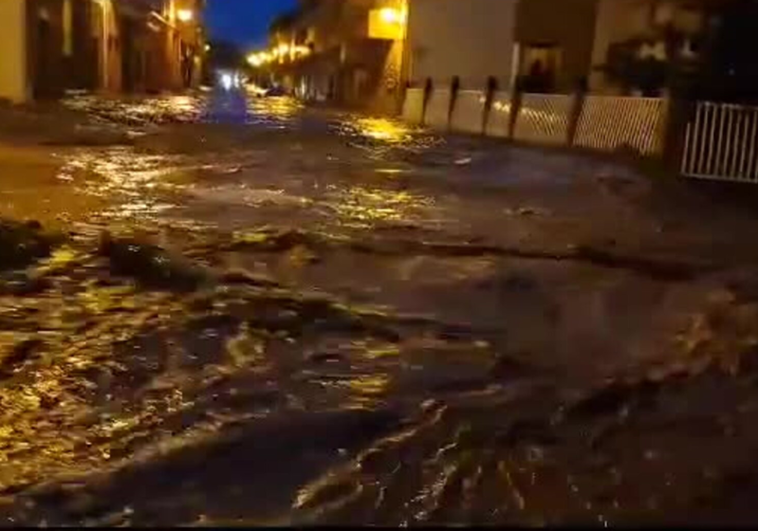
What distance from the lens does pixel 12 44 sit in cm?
2178

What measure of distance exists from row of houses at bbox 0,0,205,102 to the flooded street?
14513 millimetres

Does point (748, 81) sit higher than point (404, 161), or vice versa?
point (748, 81)

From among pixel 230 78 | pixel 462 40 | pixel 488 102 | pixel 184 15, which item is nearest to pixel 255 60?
pixel 230 78

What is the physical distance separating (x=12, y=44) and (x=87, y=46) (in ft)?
31.6

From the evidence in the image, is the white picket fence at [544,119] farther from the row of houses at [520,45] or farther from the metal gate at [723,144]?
the metal gate at [723,144]

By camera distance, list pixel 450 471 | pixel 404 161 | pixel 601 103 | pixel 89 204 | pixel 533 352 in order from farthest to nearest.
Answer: pixel 601 103 < pixel 404 161 < pixel 89 204 < pixel 533 352 < pixel 450 471

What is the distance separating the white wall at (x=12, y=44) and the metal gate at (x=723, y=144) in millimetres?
15068

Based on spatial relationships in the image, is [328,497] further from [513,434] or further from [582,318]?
[582,318]

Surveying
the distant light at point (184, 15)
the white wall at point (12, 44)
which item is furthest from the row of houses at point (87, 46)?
Answer: the distant light at point (184, 15)

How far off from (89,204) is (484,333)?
467cm

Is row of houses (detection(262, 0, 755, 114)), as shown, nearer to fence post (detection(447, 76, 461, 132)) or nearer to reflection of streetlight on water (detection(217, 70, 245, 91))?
fence post (detection(447, 76, 461, 132))

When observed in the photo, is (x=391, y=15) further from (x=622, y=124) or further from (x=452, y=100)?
(x=622, y=124)

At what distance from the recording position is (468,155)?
52.9 feet

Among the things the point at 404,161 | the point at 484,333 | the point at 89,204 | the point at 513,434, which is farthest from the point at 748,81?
the point at 513,434
